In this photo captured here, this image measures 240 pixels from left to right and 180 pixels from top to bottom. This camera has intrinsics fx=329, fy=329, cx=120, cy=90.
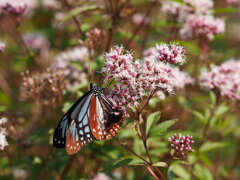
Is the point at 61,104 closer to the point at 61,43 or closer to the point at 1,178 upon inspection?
the point at 1,178

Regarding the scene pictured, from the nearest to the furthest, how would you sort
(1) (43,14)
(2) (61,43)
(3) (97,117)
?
1. (3) (97,117)
2. (2) (61,43)
3. (1) (43,14)

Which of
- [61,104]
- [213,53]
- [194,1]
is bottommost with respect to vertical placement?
[61,104]

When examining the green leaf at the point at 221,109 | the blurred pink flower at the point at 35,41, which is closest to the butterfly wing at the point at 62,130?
the green leaf at the point at 221,109

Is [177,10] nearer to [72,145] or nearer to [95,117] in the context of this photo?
[95,117]

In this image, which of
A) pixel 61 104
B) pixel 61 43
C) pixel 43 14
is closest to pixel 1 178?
pixel 61 104

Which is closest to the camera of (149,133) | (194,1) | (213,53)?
(149,133)
